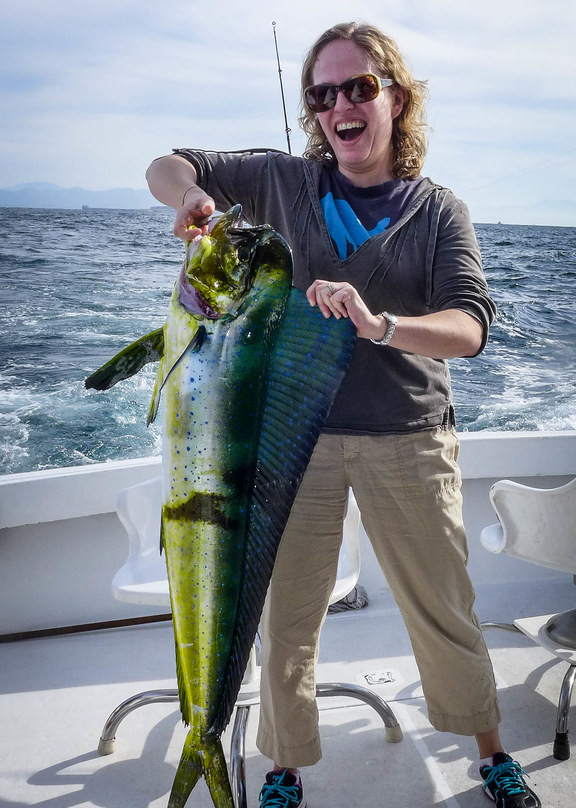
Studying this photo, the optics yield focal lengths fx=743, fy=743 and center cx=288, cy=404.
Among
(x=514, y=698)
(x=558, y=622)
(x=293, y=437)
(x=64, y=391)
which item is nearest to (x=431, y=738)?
(x=514, y=698)

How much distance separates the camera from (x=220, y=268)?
129 cm

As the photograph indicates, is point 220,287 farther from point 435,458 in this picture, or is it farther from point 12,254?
point 12,254

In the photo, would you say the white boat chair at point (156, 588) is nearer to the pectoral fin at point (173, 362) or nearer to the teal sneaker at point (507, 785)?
the teal sneaker at point (507, 785)

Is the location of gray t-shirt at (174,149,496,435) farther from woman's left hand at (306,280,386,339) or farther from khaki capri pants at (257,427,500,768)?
woman's left hand at (306,280,386,339)

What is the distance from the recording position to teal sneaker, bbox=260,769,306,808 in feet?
6.71

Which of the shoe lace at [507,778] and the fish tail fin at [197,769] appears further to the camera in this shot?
the shoe lace at [507,778]

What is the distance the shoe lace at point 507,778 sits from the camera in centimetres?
204

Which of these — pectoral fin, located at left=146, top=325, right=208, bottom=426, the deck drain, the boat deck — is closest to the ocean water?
the boat deck

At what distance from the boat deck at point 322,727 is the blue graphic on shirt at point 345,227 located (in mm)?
1595

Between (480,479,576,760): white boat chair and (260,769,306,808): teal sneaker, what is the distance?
92cm

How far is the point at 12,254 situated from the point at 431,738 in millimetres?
14814

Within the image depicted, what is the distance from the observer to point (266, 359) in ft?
4.49

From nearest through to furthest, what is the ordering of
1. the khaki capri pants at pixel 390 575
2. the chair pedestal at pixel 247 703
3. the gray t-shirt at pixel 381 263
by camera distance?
the gray t-shirt at pixel 381 263
the khaki capri pants at pixel 390 575
the chair pedestal at pixel 247 703

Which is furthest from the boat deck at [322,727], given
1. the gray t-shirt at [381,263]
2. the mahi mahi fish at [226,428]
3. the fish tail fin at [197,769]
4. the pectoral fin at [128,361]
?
the pectoral fin at [128,361]
